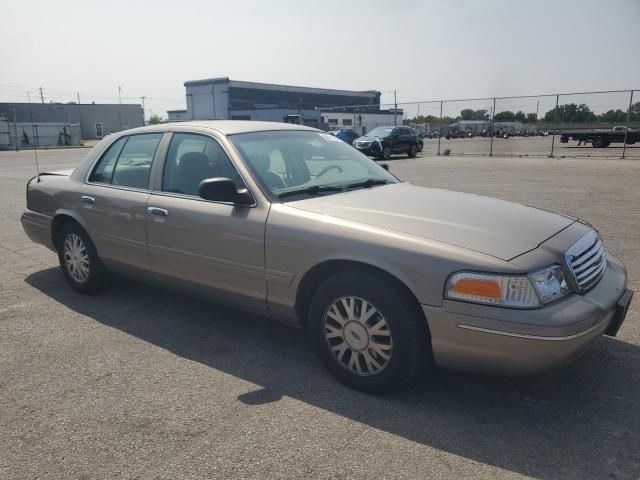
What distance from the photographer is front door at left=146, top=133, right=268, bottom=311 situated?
3537 millimetres

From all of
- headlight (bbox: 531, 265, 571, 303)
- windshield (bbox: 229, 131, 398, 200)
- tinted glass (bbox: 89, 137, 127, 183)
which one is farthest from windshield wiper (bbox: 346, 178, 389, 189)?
tinted glass (bbox: 89, 137, 127, 183)

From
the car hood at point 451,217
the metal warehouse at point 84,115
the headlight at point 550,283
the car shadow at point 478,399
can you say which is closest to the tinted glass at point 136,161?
the car shadow at point 478,399

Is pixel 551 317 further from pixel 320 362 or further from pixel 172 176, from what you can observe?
pixel 172 176

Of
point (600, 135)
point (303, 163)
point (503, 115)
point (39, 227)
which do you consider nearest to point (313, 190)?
point (303, 163)

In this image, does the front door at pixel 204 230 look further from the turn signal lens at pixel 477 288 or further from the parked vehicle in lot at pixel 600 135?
the parked vehicle in lot at pixel 600 135

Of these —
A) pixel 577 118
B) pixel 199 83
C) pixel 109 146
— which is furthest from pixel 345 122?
pixel 109 146

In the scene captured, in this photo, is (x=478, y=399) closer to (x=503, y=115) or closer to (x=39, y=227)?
(x=39, y=227)

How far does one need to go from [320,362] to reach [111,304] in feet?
7.46

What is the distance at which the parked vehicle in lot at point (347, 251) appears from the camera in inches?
107

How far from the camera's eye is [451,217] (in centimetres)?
324

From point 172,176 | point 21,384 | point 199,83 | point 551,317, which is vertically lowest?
point 21,384

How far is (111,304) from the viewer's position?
189 inches

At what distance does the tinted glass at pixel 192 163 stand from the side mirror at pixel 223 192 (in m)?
0.26

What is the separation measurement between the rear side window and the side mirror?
3.55 feet
